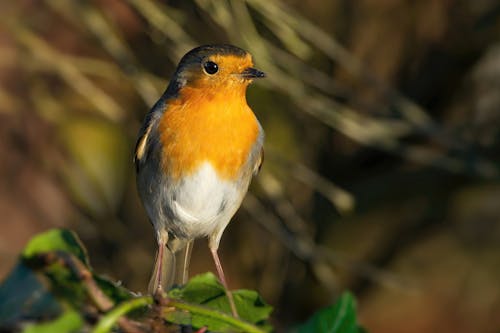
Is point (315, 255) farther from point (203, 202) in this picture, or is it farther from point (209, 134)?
point (209, 134)

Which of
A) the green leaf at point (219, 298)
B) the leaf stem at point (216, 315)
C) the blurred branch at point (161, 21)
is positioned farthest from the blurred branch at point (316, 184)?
the leaf stem at point (216, 315)

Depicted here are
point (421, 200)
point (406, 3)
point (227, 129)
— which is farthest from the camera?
point (421, 200)

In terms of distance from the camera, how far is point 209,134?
2.75m

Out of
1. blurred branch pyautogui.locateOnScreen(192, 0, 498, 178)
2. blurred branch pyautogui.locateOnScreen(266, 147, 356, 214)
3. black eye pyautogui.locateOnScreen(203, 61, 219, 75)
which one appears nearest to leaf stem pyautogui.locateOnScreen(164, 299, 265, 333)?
black eye pyautogui.locateOnScreen(203, 61, 219, 75)

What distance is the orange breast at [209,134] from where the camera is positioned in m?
2.76

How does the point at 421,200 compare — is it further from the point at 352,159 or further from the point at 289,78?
the point at 289,78

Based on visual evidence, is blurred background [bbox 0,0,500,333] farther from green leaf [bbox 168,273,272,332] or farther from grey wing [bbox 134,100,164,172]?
green leaf [bbox 168,273,272,332]

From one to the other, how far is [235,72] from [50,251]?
2.04 meters

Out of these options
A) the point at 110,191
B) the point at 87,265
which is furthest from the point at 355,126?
the point at 87,265

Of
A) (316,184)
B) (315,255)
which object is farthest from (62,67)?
(315,255)

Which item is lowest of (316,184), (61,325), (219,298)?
(61,325)

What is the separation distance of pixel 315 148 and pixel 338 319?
4.42m

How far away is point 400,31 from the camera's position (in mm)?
5363

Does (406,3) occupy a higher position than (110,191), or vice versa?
(406,3)
